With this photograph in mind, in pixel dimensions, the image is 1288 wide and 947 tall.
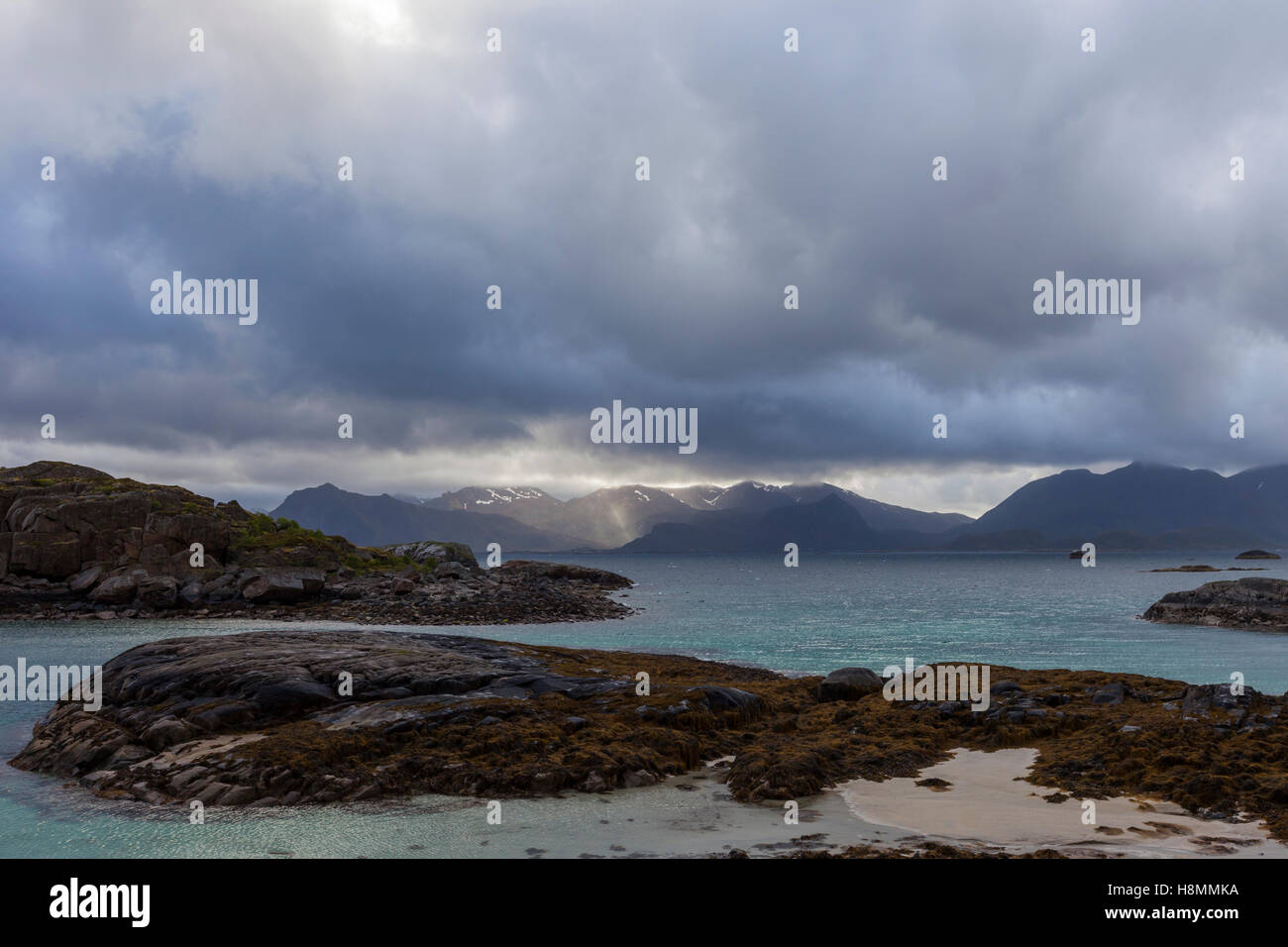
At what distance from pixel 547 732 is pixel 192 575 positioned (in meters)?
71.7

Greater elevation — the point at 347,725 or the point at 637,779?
the point at 347,725

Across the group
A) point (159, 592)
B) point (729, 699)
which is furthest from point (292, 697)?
point (159, 592)

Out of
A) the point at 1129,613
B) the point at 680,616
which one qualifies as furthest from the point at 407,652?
the point at 1129,613

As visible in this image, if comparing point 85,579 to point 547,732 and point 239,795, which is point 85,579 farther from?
point 547,732

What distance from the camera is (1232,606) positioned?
6706 centimetres

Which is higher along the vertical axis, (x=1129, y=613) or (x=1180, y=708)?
(x=1180, y=708)

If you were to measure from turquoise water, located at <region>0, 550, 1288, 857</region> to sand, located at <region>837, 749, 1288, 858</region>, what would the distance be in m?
2.99

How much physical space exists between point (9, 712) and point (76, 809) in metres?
15.3

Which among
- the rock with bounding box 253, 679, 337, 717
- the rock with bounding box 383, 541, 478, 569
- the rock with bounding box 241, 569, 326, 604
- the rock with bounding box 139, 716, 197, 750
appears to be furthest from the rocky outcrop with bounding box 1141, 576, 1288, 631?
the rock with bounding box 383, 541, 478, 569

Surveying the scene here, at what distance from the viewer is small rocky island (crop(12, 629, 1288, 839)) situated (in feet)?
52.9

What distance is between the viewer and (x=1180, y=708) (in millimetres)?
21812

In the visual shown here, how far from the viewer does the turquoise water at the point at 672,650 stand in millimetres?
13328

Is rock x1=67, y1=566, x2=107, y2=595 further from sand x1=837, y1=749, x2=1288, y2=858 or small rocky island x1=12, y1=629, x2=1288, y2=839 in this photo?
sand x1=837, y1=749, x2=1288, y2=858
